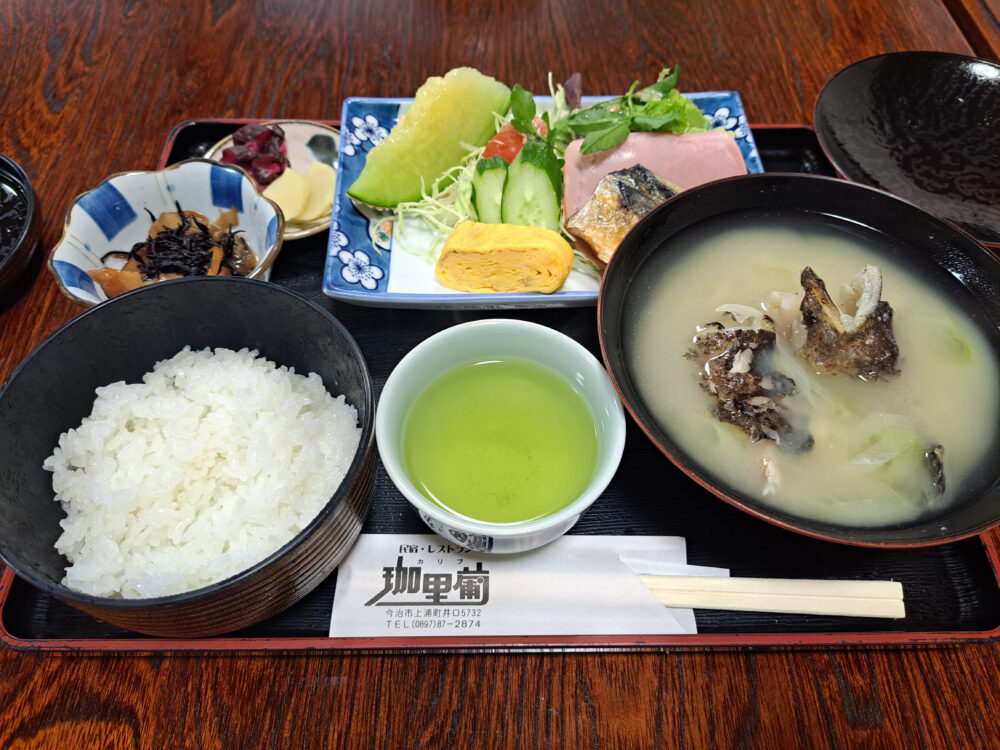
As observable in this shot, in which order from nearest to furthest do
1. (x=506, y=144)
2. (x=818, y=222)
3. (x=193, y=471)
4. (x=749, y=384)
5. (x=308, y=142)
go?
(x=193, y=471) → (x=749, y=384) → (x=818, y=222) → (x=506, y=144) → (x=308, y=142)

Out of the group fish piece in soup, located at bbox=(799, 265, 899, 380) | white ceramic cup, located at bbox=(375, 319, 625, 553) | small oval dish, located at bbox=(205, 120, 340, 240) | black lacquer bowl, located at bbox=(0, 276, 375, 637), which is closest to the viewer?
black lacquer bowl, located at bbox=(0, 276, 375, 637)

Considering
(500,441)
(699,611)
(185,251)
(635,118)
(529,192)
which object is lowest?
(699,611)

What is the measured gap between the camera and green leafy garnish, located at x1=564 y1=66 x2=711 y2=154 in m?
1.95

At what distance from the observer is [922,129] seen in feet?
6.99

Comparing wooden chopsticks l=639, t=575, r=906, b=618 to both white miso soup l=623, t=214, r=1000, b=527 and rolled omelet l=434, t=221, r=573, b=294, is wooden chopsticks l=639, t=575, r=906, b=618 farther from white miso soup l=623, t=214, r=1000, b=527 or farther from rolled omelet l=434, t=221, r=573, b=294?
rolled omelet l=434, t=221, r=573, b=294

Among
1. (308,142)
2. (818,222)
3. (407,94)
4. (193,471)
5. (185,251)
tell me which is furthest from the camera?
(407,94)

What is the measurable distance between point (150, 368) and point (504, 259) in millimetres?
971

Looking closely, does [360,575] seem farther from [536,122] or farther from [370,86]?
[370,86]

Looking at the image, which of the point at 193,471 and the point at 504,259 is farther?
the point at 504,259

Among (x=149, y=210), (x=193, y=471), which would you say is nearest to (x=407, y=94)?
(x=149, y=210)

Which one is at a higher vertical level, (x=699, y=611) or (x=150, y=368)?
(x=150, y=368)

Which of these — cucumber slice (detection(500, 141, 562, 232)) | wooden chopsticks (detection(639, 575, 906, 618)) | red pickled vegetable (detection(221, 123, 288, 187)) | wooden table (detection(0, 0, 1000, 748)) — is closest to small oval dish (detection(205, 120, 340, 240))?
red pickled vegetable (detection(221, 123, 288, 187))

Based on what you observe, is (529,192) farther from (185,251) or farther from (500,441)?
(185,251)

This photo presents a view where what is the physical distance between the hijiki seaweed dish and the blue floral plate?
0.99ft
